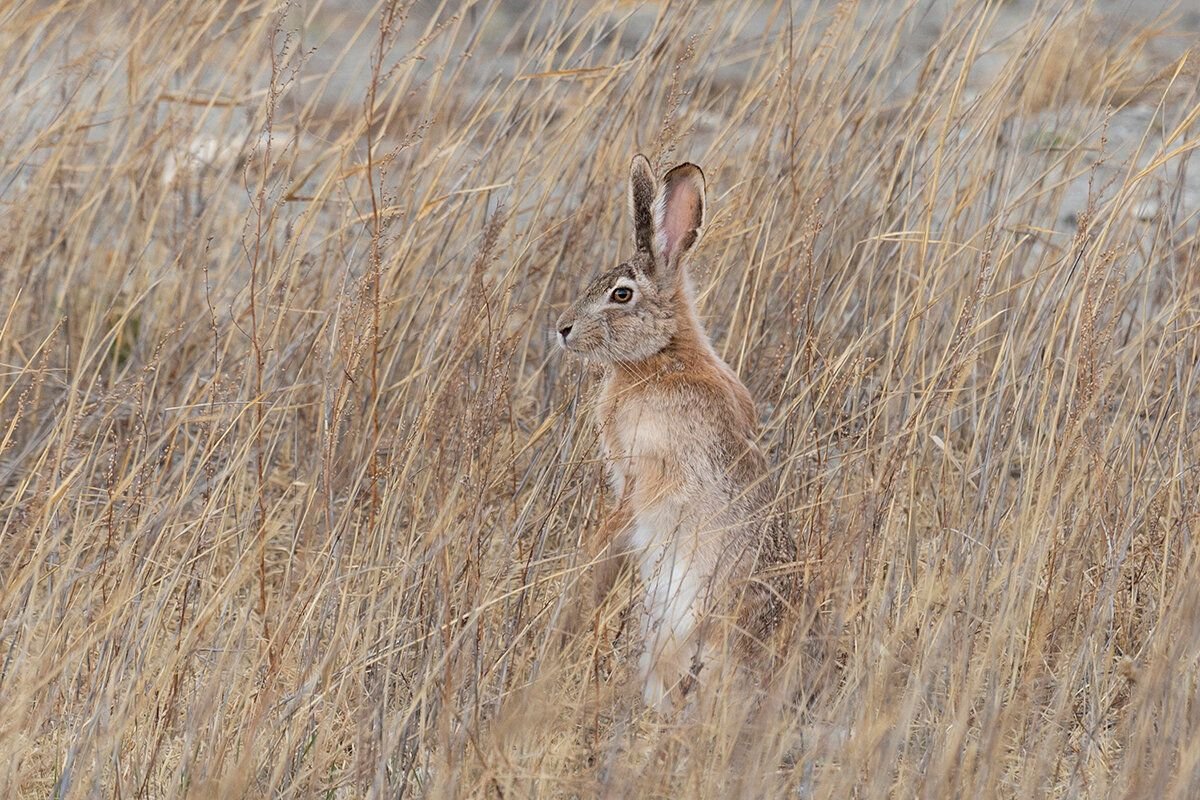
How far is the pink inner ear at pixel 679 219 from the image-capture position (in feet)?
12.1

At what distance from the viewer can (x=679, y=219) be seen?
375cm

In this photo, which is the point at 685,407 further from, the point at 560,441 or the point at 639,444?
the point at 560,441

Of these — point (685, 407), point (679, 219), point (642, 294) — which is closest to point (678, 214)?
point (679, 219)

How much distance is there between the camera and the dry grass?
2.81 metres

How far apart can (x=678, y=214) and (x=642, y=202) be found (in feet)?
0.29

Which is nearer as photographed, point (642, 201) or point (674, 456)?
point (674, 456)

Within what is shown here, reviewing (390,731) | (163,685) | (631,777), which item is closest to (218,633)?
(163,685)

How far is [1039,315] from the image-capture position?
3.71 metres

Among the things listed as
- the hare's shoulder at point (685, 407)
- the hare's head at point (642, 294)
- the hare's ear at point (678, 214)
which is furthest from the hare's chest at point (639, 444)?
the hare's ear at point (678, 214)

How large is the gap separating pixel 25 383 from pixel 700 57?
6.66ft

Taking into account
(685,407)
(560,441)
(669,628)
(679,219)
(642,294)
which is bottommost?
(669,628)

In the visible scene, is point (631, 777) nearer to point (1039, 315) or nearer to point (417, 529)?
point (417, 529)

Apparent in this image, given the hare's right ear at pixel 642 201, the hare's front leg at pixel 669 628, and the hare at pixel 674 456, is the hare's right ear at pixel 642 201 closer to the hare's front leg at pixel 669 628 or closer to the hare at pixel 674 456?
the hare at pixel 674 456

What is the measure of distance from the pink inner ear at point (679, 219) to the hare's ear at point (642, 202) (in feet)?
0.10
